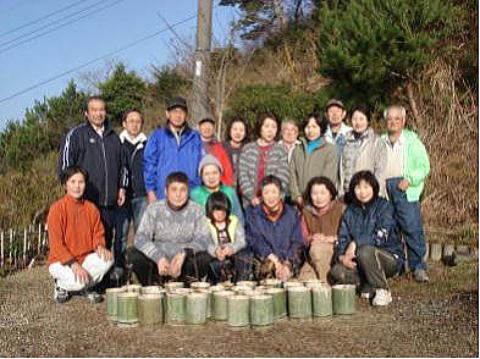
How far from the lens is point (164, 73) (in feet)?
56.8

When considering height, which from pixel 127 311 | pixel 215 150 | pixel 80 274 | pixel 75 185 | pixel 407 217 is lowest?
pixel 127 311

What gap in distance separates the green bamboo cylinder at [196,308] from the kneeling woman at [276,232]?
2.77 feet

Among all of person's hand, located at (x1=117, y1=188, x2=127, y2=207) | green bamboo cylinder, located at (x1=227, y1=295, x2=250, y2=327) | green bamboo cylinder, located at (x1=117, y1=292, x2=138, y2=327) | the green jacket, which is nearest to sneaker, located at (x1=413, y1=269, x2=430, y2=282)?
the green jacket

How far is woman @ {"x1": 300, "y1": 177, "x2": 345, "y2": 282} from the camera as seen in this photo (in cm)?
492

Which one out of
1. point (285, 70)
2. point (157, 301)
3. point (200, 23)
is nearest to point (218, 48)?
point (285, 70)

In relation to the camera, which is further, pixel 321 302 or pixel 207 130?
pixel 207 130

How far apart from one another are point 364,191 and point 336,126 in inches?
44.9

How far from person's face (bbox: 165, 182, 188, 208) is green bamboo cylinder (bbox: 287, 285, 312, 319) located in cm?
117

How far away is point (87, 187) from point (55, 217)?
2.04 feet

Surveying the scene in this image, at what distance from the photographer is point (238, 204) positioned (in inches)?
204

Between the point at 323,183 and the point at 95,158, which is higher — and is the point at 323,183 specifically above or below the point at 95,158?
below

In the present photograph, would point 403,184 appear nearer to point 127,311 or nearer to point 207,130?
point 207,130

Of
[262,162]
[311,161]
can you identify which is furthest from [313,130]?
[262,162]

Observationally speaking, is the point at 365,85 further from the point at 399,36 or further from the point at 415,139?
the point at 415,139
